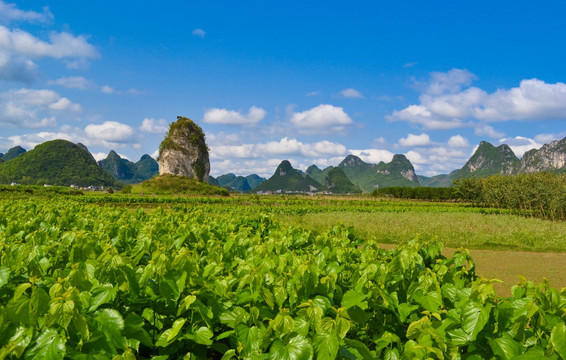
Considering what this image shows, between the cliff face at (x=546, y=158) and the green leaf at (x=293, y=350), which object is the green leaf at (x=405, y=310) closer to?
the green leaf at (x=293, y=350)

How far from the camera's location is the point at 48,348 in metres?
1.50

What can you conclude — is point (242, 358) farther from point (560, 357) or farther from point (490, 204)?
point (490, 204)

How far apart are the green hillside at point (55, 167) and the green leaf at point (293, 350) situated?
132 meters

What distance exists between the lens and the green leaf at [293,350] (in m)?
1.48

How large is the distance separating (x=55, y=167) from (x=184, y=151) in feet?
235

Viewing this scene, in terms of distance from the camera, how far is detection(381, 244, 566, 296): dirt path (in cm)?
1062

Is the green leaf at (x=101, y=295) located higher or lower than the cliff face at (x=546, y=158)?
lower

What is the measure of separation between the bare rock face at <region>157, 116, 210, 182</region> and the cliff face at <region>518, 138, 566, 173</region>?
160193 mm

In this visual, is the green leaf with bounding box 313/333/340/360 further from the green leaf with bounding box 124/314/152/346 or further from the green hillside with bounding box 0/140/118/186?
the green hillside with bounding box 0/140/118/186

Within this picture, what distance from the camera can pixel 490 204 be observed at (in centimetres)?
4731

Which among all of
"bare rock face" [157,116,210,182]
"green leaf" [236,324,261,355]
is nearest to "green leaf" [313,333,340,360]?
"green leaf" [236,324,261,355]

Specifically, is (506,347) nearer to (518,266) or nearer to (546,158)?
(518,266)

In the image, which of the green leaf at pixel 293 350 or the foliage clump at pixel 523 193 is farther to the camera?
the foliage clump at pixel 523 193

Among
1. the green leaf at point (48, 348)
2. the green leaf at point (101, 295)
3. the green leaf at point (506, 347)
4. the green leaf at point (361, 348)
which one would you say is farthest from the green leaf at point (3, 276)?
the green leaf at point (506, 347)
